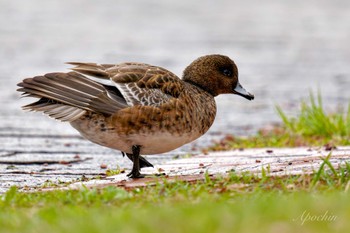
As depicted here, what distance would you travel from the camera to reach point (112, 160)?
26.2 ft

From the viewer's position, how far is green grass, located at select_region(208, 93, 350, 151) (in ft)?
27.8

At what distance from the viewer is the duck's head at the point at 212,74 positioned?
727 centimetres

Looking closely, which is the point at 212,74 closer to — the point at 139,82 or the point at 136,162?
the point at 139,82

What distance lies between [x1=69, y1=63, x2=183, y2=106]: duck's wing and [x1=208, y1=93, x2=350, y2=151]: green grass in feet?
6.62

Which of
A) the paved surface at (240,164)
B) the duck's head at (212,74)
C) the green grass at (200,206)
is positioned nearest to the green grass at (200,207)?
the green grass at (200,206)

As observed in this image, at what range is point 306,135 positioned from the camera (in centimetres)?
885

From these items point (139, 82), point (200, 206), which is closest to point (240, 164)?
point (139, 82)

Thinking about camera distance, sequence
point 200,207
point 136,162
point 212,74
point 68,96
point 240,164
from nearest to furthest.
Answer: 1. point 200,207
2. point 68,96
3. point 136,162
4. point 240,164
5. point 212,74

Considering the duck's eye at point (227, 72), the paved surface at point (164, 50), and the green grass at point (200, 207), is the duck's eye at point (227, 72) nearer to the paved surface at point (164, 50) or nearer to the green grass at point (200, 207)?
the paved surface at point (164, 50)

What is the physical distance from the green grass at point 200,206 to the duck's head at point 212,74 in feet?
4.92

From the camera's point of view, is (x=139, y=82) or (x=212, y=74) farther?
(x=212, y=74)

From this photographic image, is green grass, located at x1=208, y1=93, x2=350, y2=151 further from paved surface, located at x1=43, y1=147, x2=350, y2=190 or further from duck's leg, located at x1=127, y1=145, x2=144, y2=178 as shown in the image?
duck's leg, located at x1=127, y1=145, x2=144, y2=178

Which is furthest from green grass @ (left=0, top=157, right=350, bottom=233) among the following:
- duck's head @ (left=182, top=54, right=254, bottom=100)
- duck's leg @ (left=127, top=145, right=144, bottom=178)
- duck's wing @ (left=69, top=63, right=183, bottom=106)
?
duck's head @ (left=182, top=54, right=254, bottom=100)

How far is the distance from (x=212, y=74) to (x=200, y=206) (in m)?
2.99
